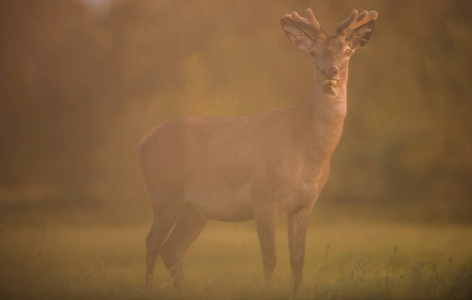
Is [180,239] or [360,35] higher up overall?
[360,35]

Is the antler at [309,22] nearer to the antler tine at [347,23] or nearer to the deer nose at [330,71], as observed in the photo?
the antler tine at [347,23]

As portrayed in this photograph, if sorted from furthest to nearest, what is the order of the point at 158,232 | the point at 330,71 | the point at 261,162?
the point at 158,232, the point at 261,162, the point at 330,71

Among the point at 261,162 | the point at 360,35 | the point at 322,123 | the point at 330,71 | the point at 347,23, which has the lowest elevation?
the point at 261,162

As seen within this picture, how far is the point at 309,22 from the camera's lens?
6172 mm

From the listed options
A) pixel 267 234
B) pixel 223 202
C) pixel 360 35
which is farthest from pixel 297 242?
pixel 360 35

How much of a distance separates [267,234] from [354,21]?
2088mm

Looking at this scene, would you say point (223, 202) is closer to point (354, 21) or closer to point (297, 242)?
point (297, 242)

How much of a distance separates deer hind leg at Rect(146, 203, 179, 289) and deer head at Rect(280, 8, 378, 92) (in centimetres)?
204

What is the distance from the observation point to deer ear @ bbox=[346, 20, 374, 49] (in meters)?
6.14

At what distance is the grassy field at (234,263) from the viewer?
614 cm

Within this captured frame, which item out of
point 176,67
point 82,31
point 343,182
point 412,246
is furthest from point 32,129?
point 412,246

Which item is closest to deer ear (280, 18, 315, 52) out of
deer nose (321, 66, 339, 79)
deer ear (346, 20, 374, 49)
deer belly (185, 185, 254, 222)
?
deer ear (346, 20, 374, 49)

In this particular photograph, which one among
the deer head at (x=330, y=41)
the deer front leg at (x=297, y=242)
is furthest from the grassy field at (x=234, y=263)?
the deer head at (x=330, y=41)

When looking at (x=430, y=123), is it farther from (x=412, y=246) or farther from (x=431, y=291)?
(x=431, y=291)
